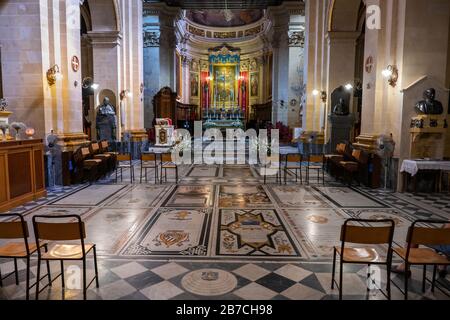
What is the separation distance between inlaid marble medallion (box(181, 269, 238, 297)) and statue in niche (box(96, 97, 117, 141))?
34.9 ft

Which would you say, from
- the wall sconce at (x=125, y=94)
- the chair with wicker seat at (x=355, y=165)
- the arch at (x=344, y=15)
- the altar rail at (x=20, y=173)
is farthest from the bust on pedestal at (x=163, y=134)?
the chair with wicker seat at (x=355, y=165)

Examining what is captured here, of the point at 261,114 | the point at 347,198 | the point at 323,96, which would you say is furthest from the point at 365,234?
the point at 261,114

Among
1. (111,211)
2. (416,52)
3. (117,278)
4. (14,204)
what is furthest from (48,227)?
(416,52)

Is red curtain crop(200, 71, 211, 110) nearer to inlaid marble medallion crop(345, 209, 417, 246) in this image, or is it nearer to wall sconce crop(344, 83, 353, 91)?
wall sconce crop(344, 83, 353, 91)

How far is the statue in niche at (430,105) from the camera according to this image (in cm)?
841

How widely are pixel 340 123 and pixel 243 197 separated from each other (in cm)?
742

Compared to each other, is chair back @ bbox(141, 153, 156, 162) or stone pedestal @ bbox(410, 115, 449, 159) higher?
stone pedestal @ bbox(410, 115, 449, 159)

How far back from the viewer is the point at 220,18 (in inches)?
1243

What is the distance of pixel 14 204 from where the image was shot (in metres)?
7.06

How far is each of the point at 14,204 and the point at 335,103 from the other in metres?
11.6

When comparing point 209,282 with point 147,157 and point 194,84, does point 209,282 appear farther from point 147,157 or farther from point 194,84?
point 194,84

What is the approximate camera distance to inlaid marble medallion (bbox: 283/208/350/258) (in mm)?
4875

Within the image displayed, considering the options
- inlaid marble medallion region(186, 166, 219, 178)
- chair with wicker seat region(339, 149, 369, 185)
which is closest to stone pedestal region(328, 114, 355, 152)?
chair with wicker seat region(339, 149, 369, 185)
